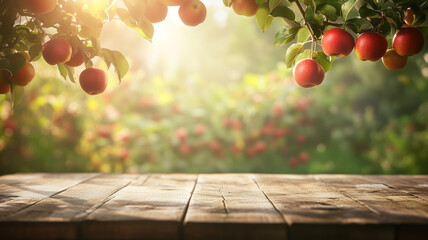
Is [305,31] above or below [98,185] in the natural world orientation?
above

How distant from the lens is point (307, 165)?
11.7ft

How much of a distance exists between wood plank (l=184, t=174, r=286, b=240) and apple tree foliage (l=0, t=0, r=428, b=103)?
1.32 feet

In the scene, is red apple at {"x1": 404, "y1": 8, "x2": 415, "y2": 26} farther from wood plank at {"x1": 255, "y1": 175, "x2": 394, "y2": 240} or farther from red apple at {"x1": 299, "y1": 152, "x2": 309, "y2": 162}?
red apple at {"x1": 299, "y1": 152, "x2": 309, "y2": 162}

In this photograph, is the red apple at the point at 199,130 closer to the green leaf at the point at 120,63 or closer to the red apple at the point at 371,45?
the green leaf at the point at 120,63

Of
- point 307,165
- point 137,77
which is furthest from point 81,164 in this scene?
point 307,165

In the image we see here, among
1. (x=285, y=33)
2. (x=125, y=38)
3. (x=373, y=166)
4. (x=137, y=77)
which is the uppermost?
(x=125, y=38)

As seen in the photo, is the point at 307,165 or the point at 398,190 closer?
the point at 398,190

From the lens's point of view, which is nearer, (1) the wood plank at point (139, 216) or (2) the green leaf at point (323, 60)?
(1) the wood plank at point (139, 216)

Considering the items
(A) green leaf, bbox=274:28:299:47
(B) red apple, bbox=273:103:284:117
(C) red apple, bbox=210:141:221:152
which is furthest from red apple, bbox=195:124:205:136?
(A) green leaf, bbox=274:28:299:47

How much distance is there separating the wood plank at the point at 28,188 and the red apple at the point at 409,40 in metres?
0.94

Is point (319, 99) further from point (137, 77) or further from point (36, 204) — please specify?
point (36, 204)

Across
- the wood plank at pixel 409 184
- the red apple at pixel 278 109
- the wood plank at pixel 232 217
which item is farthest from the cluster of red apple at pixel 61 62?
the red apple at pixel 278 109

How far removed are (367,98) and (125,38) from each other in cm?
606

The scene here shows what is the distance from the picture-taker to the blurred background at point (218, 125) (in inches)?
Result: 120
